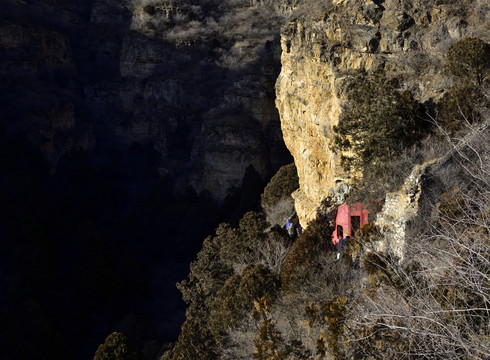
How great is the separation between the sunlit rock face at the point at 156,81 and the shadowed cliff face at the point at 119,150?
0.12 m

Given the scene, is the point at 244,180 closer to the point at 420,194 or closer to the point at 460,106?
the point at 460,106

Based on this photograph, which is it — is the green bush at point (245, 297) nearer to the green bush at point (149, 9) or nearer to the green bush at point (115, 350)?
the green bush at point (115, 350)

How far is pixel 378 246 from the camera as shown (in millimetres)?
14180

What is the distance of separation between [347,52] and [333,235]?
652 centimetres

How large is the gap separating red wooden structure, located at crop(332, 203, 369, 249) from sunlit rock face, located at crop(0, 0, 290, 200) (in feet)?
69.8

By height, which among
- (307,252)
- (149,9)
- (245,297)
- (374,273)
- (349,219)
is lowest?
(245,297)

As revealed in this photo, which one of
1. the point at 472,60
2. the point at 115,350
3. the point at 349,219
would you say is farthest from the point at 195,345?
the point at 472,60

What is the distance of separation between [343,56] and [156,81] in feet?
112

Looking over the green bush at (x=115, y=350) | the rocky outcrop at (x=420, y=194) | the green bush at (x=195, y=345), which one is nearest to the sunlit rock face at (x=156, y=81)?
the green bush at (x=115, y=350)

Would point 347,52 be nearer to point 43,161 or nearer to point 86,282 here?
point 86,282

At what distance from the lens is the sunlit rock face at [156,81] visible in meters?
41.8

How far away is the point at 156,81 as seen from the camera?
173 ft

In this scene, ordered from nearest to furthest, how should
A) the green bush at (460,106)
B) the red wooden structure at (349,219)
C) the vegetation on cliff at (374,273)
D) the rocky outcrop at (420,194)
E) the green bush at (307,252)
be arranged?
the vegetation on cliff at (374,273)
the rocky outcrop at (420,194)
the green bush at (460,106)
the green bush at (307,252)
the red wooden structure at (349,219)

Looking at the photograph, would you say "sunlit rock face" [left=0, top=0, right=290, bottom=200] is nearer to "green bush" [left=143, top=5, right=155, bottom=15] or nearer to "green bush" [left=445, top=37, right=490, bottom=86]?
"green bush" [left=143, top=5, right=155, bottom=15]
